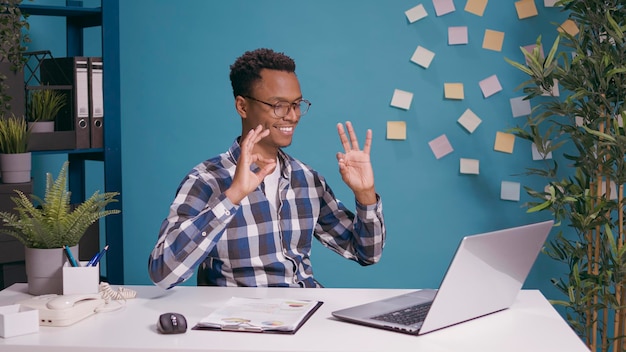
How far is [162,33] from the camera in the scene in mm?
3906

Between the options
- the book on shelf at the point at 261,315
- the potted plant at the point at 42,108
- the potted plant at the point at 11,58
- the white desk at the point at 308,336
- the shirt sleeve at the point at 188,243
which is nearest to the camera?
the white desk at the point at 308,336

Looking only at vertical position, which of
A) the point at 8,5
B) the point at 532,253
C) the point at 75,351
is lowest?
the point at 75,351

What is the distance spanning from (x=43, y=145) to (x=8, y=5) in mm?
556

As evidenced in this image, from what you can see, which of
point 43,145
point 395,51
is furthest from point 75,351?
point 395,51

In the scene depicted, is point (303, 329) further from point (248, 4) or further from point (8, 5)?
point (248, 4)

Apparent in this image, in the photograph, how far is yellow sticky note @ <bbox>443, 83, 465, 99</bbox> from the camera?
3.71 metres

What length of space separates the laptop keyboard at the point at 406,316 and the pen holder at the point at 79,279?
0.69 metres

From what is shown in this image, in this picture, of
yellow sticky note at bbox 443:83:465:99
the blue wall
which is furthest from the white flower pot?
yellow sticky note at bbox 443:83:465:99

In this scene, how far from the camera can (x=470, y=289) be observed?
180cm

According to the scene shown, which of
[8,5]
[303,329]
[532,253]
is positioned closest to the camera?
[303,329]

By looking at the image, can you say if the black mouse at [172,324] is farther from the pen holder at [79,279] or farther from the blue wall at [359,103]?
the blue wall at [359,103]

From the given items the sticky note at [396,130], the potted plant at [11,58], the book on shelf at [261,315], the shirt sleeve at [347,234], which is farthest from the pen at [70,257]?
the sticky note at [396,130]

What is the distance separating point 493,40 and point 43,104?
6.37 feet

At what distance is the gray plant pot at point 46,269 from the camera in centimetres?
206
